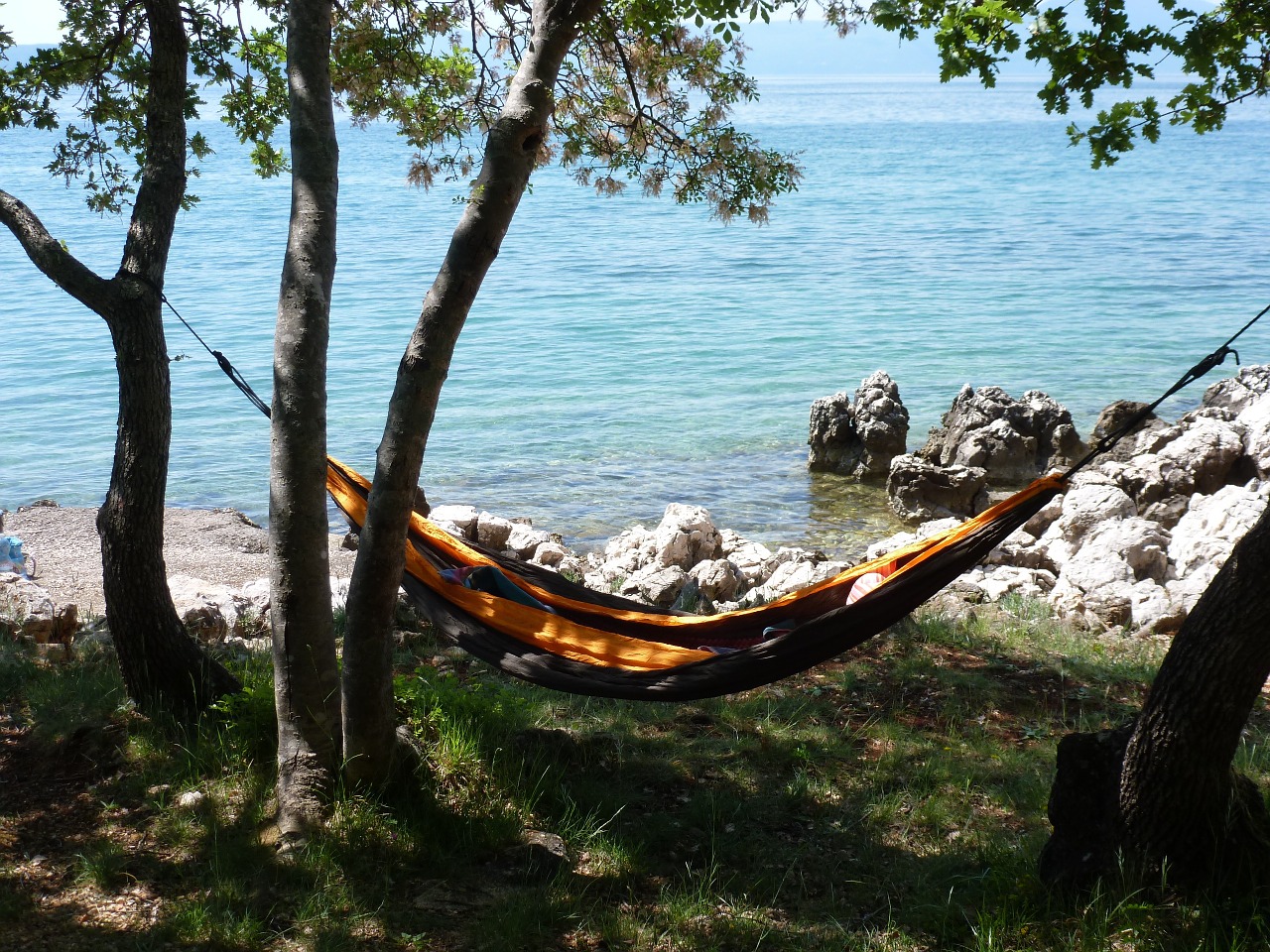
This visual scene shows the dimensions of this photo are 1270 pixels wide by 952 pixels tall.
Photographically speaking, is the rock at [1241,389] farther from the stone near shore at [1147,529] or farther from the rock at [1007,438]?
the rock at [1007,438]

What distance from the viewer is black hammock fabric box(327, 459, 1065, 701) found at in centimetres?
281

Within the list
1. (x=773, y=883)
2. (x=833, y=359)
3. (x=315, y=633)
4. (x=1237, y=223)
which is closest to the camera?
(x=773, y=883)

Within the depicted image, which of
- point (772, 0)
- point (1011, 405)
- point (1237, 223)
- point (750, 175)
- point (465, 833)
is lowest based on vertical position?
point (465, 833)

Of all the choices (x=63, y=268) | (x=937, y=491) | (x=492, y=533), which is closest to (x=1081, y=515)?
(x=937, y=491)

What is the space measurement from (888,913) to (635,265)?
16.3m

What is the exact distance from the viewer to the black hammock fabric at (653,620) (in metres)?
2.81

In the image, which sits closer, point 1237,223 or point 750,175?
point 750,175

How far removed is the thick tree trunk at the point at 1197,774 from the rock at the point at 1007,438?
5.81m

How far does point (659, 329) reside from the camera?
13664 millimetres

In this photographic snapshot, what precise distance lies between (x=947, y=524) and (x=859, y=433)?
7.38 feet

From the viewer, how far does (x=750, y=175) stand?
13.5 feet

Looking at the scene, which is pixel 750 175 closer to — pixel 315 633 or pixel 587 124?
pixel 587 124

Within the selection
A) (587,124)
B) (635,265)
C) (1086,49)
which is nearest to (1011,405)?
(587,124)

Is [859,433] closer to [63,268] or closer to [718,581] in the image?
[718,581]
